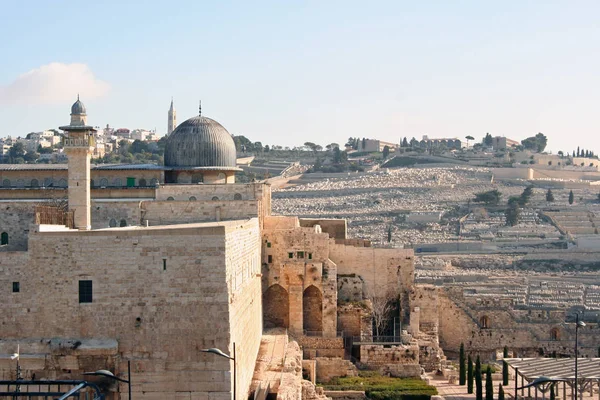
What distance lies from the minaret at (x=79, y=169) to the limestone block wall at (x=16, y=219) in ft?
11.2

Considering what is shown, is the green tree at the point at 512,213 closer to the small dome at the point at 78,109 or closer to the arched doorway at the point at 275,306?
the arched doorway at the point at 275,306

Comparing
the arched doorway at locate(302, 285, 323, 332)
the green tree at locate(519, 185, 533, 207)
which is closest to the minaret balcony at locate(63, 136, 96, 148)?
the arched doorway at locate(302, 285, 323, 332)

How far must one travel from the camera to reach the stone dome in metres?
33.9

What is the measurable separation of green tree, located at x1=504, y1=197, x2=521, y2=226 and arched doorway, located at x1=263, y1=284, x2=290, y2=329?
64.8 m

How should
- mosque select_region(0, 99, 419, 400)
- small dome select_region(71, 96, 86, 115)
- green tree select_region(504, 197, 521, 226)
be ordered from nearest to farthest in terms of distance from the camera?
mosque select_region(0, 99, 419, 400)
small dome select_region(71, 96, 86, 115)
green tree select_region(504, 197, 521, 226)

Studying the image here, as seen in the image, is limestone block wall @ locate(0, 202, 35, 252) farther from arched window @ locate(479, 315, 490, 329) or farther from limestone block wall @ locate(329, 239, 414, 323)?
arched window @ locate(479, 315, 490, 329)

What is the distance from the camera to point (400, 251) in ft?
116

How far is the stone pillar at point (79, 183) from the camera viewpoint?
2528cm

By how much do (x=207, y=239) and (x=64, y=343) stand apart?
3.03 m

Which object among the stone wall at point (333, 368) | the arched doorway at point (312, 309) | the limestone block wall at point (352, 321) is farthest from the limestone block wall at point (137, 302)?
the limestone block wall at point (352, 321)

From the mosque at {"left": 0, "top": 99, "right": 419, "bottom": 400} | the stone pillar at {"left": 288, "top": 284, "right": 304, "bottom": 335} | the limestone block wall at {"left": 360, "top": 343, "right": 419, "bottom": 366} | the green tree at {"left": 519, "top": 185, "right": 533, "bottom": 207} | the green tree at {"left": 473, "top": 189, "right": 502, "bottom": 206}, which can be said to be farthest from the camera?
the green tree at {"left": 473, "top": 189, "right": 502, "bottom": 206}

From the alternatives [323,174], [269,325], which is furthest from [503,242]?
[269,325]

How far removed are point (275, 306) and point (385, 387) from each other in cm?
459

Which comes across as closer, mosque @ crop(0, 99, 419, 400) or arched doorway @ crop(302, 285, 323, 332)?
mosque @ crop(0, 99, 419, 400)
